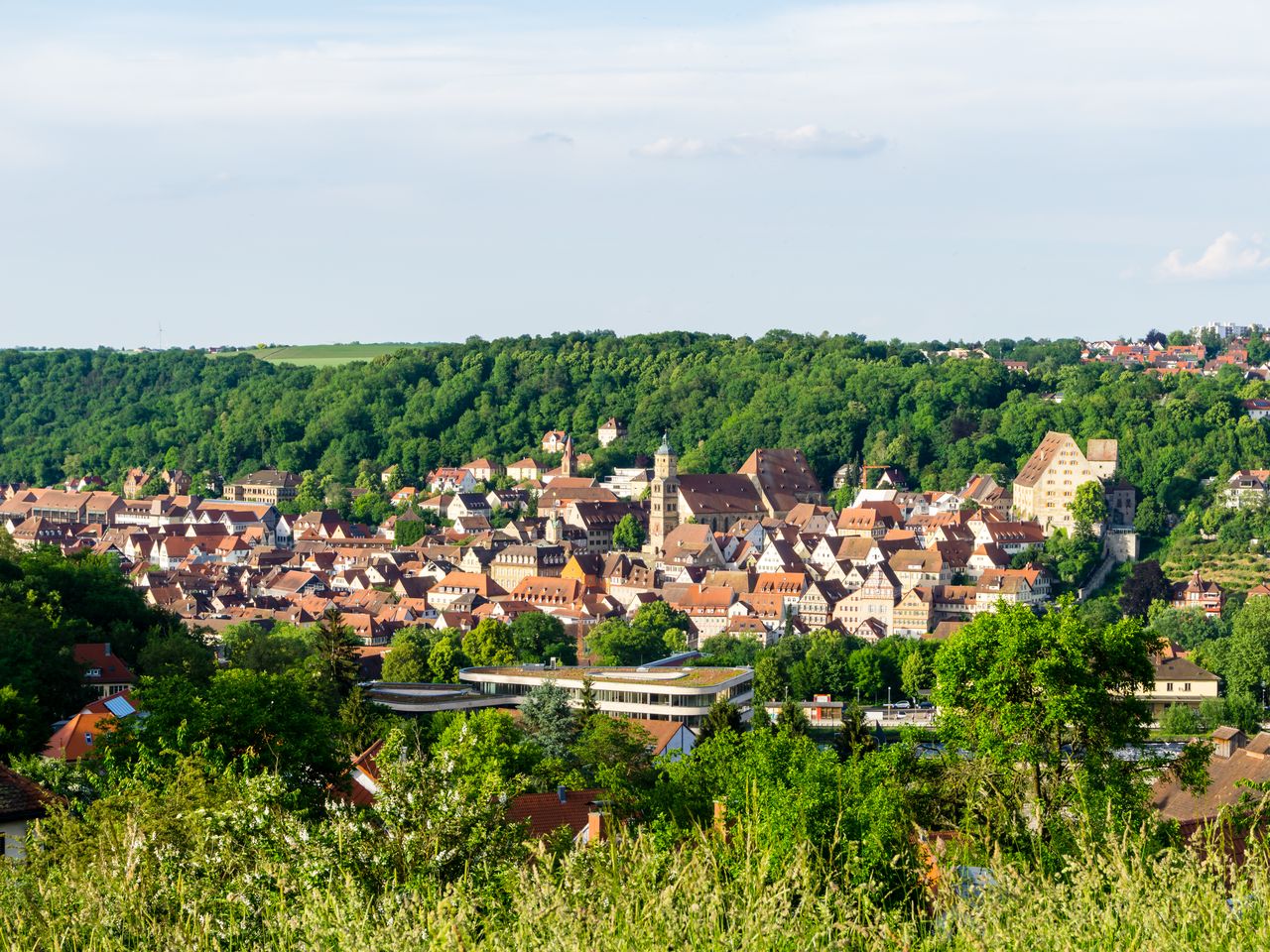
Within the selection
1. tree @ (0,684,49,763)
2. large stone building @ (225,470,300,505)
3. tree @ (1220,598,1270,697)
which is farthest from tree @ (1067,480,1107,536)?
tree @ (0,684,49,763)

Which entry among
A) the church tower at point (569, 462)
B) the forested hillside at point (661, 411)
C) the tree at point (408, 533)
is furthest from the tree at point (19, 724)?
the church tower at point (569, 462)

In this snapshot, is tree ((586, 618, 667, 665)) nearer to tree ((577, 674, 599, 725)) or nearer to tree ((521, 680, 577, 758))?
tree ((577, 674, 599, 725))

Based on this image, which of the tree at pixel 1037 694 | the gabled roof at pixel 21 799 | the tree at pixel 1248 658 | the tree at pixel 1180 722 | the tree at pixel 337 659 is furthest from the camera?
the tree at pixel 1248 658

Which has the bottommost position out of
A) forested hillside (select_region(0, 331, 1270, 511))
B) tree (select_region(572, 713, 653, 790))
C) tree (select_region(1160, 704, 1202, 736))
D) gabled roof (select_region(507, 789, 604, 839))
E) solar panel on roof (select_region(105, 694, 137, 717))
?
tree (select_region(1160, 704, 1202, 736))

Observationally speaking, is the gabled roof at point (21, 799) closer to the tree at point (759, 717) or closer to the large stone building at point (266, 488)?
the tree at point (759, 717)

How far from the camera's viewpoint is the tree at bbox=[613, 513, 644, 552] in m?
82.7

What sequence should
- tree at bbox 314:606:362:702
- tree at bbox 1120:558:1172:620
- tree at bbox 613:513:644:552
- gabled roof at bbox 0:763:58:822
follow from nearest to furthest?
gabled roof at bbox 0:763:58:822
tree at bbox 314:606:362:702
tree at bbox 1120:558:1172:620
tree at bbox 613:513:644:552

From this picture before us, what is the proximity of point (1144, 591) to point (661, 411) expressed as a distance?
44.5 m

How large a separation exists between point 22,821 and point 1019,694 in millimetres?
8774

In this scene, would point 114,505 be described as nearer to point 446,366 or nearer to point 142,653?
point 446,366

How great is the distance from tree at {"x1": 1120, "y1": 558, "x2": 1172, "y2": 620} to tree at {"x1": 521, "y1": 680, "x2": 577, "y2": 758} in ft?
103

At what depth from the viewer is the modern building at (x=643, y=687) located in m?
40.9

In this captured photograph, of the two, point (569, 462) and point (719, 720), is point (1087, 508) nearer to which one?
point (569, 462)

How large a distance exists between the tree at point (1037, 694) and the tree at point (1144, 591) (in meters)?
47.3
